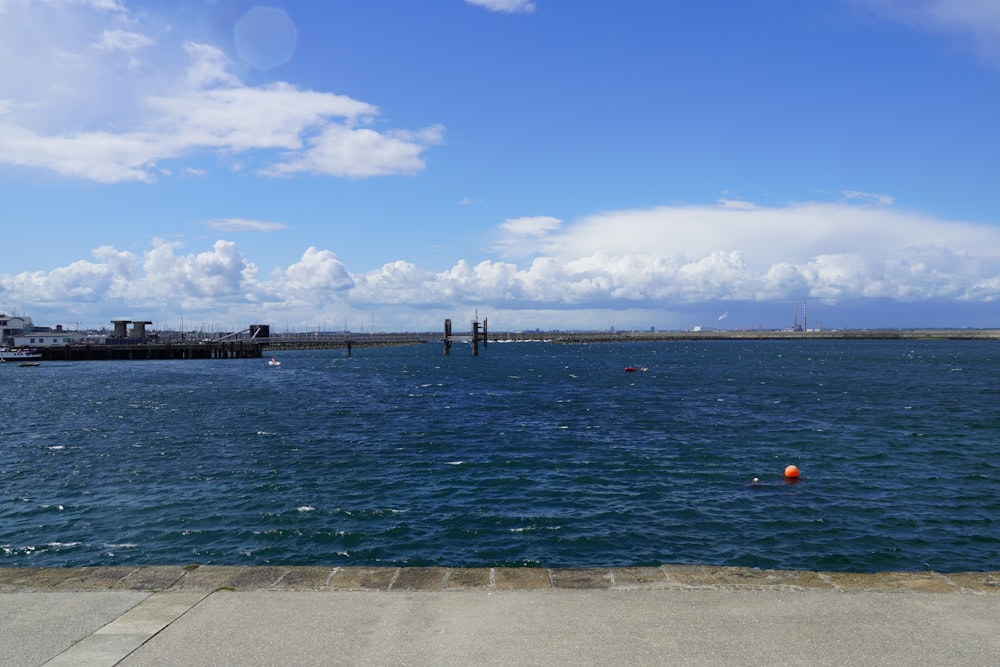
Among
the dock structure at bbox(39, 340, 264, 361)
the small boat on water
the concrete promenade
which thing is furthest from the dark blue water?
the dock structure at bbox(39, 340, 264, 361)

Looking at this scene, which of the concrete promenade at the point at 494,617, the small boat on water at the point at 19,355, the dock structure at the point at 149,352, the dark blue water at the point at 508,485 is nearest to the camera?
the concrete promenade at the point at 494,617

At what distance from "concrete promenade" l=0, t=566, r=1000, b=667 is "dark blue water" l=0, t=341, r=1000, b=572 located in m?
6.79

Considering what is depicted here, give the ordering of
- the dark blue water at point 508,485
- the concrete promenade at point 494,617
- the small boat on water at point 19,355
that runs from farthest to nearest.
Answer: the small boat on water at point 19,355 → the dark blue water at point 508,485 → the concrete promenade at point 494,617

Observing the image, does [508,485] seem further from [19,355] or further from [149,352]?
[149,352]

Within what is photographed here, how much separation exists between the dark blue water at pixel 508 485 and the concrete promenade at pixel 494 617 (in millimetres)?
6791

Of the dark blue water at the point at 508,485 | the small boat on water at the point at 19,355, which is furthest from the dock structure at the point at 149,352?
the dark blue water at the point at 508,485

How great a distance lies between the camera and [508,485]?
22.1 m

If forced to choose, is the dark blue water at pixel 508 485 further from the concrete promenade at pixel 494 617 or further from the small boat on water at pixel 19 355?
the small boat on water at pixel 19 355

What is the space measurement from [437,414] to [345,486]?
19.8 m

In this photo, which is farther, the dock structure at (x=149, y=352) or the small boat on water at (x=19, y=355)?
the dock structure at (x=149, y=352)

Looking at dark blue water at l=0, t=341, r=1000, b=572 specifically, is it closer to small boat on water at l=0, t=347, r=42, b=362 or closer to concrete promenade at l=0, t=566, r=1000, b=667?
concrete promenade at l=0, t=566, r=1000, b=667

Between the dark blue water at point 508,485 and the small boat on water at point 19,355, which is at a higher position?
the small boat on water at point 19,355

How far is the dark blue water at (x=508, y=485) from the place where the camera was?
1598 centimetres

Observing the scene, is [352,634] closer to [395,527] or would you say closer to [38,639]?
[38,639]
